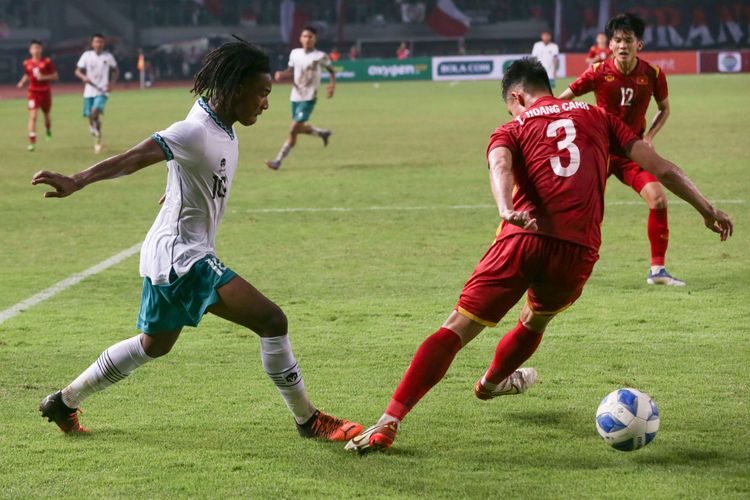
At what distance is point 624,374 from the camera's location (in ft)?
20.3

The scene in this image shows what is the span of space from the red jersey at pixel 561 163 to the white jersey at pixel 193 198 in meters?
1.24

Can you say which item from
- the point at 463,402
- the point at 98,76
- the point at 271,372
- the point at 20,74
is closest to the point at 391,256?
the point at 463,402

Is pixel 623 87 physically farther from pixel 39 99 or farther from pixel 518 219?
pixel 39 99

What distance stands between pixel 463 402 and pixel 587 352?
1.26 m

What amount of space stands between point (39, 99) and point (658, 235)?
55.7 feet

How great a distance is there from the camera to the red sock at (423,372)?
4988 mm

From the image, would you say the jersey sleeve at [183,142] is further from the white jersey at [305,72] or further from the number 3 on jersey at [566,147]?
the white jersey at [305,72]

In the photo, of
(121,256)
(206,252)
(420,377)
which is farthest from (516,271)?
(121,256)

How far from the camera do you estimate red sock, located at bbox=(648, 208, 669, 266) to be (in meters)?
8.77

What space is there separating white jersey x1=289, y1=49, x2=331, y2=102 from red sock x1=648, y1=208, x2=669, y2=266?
10.1m

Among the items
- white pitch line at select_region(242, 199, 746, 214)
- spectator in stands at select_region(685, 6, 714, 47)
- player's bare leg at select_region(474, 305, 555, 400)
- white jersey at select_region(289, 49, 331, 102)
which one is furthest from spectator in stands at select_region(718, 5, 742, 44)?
player's bare leg at select_region(474, 305, 555, 400)

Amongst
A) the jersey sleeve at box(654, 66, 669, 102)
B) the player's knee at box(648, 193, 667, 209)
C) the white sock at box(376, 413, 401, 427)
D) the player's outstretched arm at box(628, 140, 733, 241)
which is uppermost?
the jersey sleeve at box(654, 66, 669, 102)

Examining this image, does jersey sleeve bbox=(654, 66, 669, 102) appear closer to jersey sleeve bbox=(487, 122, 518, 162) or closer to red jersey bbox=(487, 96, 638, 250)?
red jersey bbox=(487, 96, 638, 250)

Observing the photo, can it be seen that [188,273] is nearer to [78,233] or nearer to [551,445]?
[551,445]
